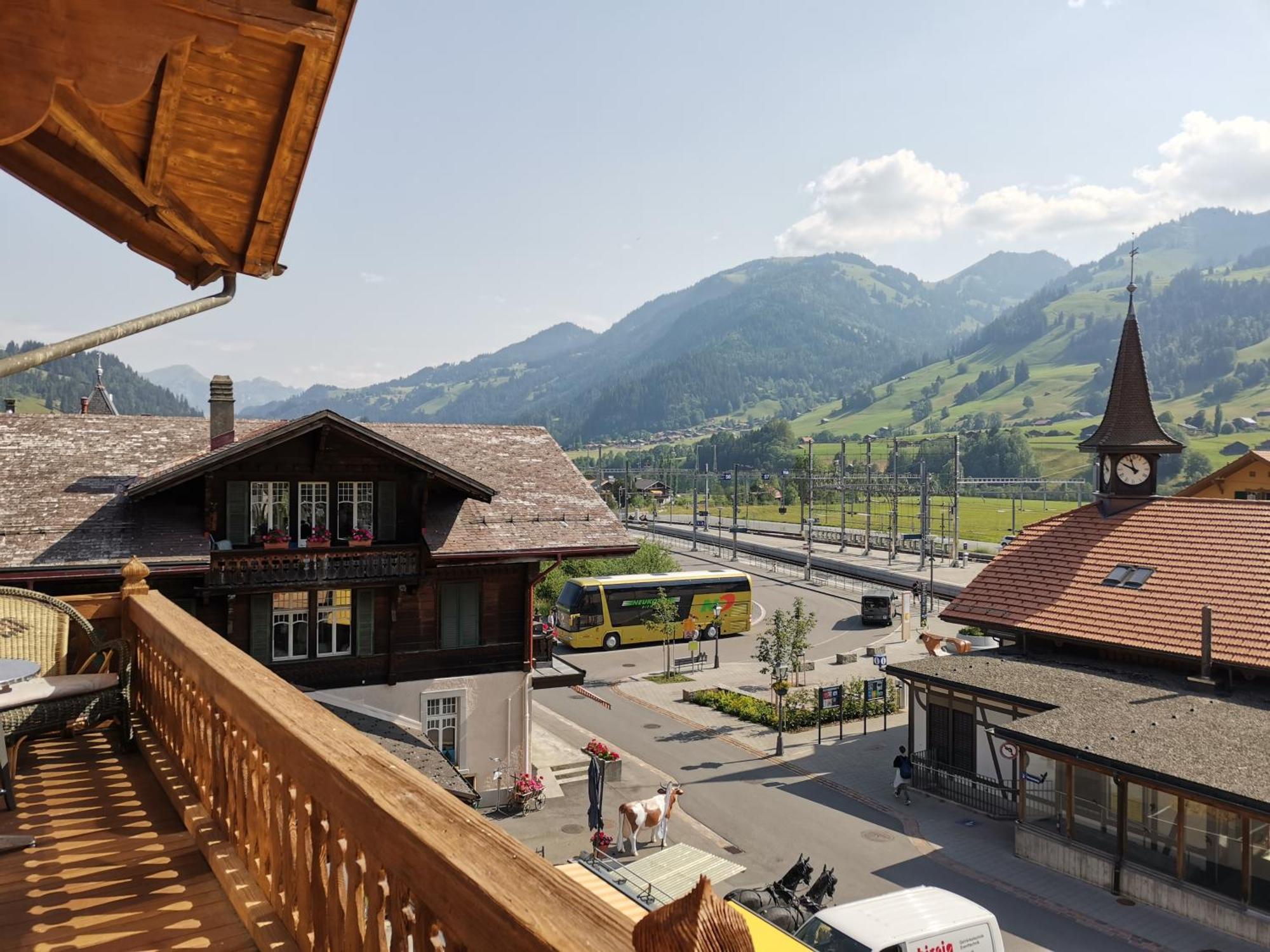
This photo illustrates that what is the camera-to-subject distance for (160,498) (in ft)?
59.7

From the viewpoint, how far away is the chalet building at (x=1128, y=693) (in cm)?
1684

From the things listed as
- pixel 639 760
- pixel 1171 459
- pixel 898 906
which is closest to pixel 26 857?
pixel 898 906

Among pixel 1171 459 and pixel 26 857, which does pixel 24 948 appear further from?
pixel 1171 459

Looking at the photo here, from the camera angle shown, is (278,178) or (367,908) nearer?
(367,908)

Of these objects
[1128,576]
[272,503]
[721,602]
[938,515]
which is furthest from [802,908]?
[938,515]

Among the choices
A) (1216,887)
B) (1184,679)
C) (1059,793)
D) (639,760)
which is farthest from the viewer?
(639,760)

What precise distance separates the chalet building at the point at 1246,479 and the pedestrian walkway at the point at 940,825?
63.5 feet

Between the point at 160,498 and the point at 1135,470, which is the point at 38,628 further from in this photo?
the point at 1135,470

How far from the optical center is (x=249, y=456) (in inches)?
714

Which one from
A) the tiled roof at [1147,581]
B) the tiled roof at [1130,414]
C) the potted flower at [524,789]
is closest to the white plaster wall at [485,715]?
the potted flower at [524,789]

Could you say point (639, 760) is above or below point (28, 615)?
below

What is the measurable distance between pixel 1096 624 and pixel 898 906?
1230 cm

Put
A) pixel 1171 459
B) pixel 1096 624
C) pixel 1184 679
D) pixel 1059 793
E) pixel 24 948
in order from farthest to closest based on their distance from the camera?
pixel 1171 459, pixel 1096 624, pixel 1184 679, pixel 1059 793, pixel 24 948

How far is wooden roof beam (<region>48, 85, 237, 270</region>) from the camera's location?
424cm
